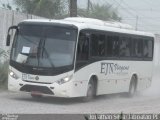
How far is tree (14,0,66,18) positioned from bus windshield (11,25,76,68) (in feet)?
83.4

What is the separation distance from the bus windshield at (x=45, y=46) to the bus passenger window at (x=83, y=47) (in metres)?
0.34

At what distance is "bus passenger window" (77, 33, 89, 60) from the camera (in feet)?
66.3

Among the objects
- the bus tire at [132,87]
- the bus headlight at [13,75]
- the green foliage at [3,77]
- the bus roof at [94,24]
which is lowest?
the bus tire at [132,87]

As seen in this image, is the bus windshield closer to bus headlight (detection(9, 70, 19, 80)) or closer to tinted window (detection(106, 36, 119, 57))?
bus headlight (detection(9, 70, 19, 80))

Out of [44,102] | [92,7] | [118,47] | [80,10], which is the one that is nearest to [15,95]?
[44,102]

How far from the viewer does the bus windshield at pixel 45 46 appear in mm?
19844

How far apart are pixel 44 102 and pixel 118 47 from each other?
476cm

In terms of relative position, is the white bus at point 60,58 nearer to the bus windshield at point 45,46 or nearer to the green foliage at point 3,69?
the bus windshield at point 45,46

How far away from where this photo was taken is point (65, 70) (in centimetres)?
1969

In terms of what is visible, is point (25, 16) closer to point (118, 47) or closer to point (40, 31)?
point (118, 47)

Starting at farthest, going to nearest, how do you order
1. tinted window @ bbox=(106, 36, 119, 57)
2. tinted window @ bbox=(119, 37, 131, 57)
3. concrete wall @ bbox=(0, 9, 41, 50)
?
concrete wall @ bbox=(0, 9, 41, 50), tinted window @ bbox=(119, 37, 131, 57), tinted window @ bbox=(106, 36, 119, 57)

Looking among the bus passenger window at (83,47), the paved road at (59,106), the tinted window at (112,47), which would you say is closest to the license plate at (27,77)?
the paved road at (59,106)

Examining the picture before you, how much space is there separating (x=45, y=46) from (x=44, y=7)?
2670cm

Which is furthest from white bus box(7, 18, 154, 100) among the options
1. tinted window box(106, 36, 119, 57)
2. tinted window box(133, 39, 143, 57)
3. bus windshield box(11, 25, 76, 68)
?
tinted window box(133, 39, 143, 57)
